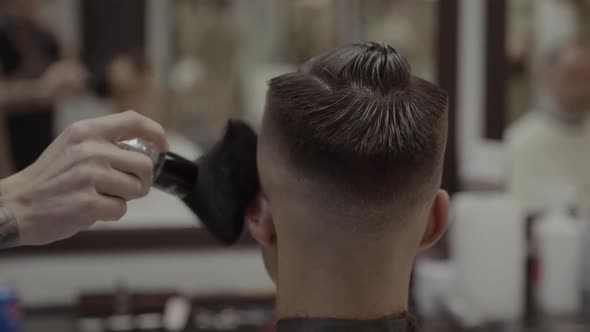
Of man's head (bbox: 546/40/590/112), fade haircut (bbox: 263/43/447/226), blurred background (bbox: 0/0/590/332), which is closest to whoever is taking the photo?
fade haircut (bbox: 263/43/447/226)

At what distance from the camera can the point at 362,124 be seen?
A: 0.94 meters

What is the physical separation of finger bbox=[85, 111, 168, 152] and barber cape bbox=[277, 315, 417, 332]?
0.32m

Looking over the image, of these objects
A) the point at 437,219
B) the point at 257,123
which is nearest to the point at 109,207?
the point at 437,219

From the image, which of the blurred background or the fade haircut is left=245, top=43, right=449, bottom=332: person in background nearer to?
the fade haircut

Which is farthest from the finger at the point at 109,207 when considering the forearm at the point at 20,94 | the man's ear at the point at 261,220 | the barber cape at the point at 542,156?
the barber cape at the point at 542,156

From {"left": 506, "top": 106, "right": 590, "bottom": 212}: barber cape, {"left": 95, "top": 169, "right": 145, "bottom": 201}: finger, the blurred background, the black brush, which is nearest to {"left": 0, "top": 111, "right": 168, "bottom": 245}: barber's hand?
{"left": 95, "top": 169, "right": 145, "bottom": 201}: finger

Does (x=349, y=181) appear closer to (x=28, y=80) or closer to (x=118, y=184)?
(x=118, y=184)

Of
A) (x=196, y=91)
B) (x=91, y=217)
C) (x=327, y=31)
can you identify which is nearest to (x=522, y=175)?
(x=327, y=31)

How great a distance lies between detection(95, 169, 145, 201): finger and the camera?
967 mm

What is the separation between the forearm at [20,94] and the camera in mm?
2123

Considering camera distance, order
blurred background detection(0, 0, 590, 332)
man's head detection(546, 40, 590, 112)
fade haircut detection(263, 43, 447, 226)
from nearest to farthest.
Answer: fade haircut detection(263, 43, 447, 226) < blurred background detection(0, 0, 590, 332) < man's head detection(546, 40, 590, 112)

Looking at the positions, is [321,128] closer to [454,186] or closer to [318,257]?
[318,257]

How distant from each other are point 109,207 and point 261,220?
0.23 metres

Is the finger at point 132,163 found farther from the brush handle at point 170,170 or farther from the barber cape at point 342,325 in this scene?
the barber cape at point 342,325
